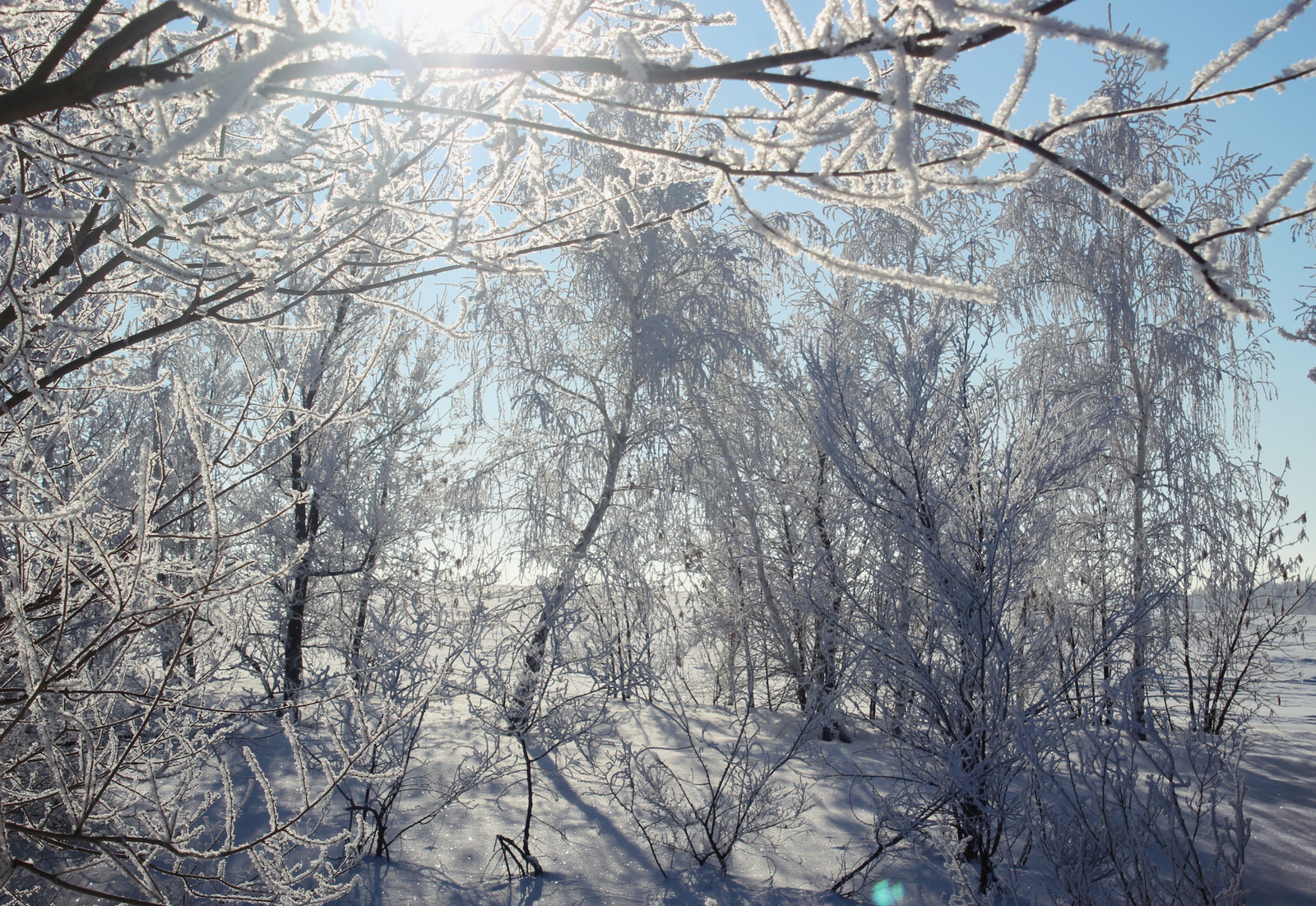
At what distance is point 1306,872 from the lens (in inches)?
154

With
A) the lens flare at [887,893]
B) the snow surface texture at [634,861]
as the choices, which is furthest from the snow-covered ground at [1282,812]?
the lens flare at [887,893]

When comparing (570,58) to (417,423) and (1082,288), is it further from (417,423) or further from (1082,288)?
(1082,288)

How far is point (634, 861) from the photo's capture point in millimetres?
4168

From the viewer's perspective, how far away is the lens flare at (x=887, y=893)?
11.9 ft

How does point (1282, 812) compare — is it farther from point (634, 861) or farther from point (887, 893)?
point (634, 861)

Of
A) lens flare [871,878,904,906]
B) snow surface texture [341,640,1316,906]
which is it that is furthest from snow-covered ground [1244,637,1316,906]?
lens flare [871,878,904,906]

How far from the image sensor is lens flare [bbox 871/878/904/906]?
3.62 meters

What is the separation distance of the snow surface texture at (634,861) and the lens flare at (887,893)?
1.3 inches

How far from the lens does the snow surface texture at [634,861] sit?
12.0ft

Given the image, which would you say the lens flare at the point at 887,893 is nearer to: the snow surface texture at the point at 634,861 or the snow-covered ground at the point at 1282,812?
the snow surface texture at the point at 634,861

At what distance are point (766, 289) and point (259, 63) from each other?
7.90 metres

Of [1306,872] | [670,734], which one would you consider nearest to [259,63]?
[1306,872]

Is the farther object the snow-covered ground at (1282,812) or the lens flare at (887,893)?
the snow-covered ground at (1282,812)

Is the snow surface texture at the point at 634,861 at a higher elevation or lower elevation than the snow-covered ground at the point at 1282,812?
lower
